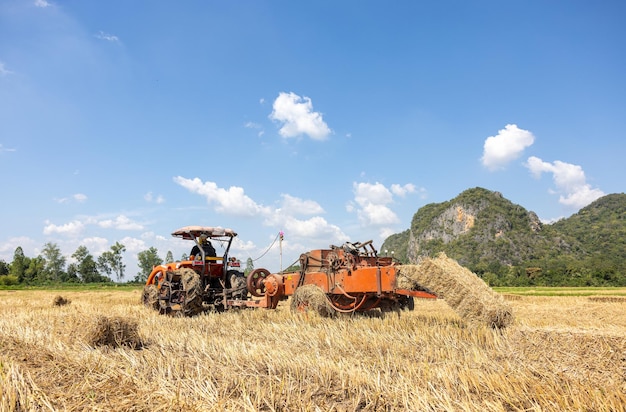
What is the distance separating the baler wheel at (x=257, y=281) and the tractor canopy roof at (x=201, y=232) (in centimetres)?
114

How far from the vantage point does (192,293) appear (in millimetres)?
9859

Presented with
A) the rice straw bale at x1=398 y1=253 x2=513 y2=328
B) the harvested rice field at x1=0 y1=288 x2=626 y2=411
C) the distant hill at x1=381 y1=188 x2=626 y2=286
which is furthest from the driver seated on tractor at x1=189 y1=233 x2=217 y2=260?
the distant hill at x1=381 y1=188 x2=626 y2=286

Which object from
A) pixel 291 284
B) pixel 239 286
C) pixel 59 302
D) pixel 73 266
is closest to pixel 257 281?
pixel 239 286

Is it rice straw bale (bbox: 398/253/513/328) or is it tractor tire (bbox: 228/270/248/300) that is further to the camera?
tractor tire (bbox: 228/270/248/300)

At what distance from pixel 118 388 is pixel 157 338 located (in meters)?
2.91

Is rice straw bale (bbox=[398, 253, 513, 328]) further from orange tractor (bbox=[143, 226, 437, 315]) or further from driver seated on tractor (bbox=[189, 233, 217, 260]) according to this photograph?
driver seated on tractor (bbox=[189, 233, 217, 260])

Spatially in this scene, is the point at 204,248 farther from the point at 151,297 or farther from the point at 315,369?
the point at 315,369

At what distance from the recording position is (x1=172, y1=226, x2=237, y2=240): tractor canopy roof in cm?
1091

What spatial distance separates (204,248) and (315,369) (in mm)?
7502

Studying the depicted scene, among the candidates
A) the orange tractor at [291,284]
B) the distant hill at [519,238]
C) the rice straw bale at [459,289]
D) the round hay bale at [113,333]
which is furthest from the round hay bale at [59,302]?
the distant hill at [519,238]

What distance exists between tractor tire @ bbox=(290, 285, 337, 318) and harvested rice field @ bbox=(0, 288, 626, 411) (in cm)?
159

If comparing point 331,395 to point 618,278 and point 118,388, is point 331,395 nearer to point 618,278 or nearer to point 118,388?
point 118,388

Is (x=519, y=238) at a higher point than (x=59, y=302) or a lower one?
higher

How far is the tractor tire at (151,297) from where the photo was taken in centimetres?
1106
